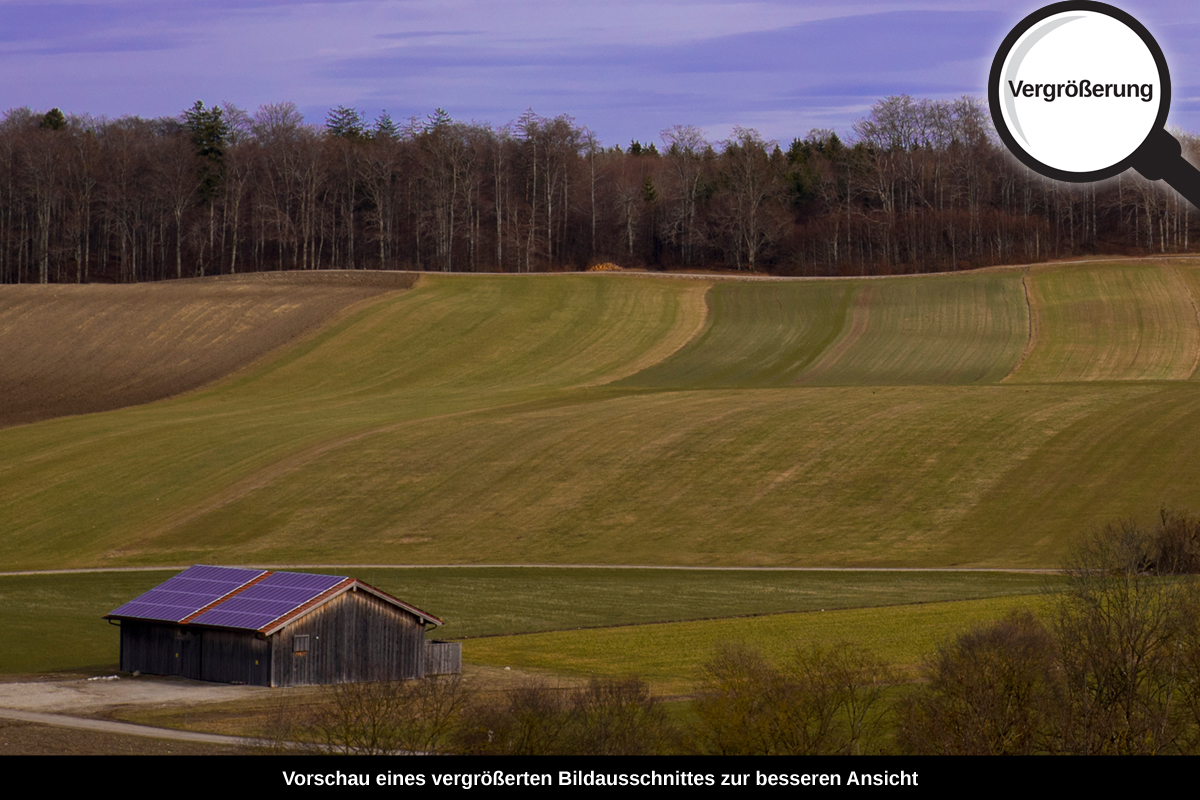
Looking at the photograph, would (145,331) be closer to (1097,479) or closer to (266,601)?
(266,601)

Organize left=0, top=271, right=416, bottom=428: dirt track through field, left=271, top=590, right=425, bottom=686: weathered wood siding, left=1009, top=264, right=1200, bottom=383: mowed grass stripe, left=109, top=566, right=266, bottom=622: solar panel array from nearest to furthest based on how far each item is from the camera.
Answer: left=271, top=590, right=425, bottom=686: weathered wood siding
left=109, top=566, right=266, bottom=622: solar panel array
left=1009, top=264, right=1200, bottom=383: mowed grass stripe
left=0, top=271, right=416, bottom=428: dirt track through field

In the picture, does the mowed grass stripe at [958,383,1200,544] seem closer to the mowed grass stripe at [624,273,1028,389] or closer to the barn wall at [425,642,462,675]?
the mowed grass stripe at [624,273,1028,389]

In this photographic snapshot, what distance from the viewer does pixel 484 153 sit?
154m

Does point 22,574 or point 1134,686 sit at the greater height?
point 1134,686

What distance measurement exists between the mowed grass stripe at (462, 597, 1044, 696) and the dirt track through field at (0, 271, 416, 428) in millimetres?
53698

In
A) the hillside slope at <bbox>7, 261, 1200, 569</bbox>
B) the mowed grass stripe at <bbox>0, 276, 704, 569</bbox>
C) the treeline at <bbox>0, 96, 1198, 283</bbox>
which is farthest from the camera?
the treeline at <bbox>0, 96, 1198, 283</bbox>

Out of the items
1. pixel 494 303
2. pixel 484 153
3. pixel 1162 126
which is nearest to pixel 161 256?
pixel 484 153

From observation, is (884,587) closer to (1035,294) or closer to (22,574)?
(22,574)

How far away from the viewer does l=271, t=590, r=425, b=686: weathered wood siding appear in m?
32.5

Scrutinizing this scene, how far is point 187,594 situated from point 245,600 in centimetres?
228

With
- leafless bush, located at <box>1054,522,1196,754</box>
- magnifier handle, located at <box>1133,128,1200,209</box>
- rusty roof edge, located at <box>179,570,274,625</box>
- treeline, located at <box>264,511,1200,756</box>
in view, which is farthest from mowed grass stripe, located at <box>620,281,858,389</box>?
magnifier handle, located at <box>1133,128,1200,209</box>

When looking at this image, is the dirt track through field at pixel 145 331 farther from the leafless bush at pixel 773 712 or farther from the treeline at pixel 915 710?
the leafless bush at pixel 773 712

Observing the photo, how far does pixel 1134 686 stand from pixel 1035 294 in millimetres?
85909

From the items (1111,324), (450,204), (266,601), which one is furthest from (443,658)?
(450,204)
